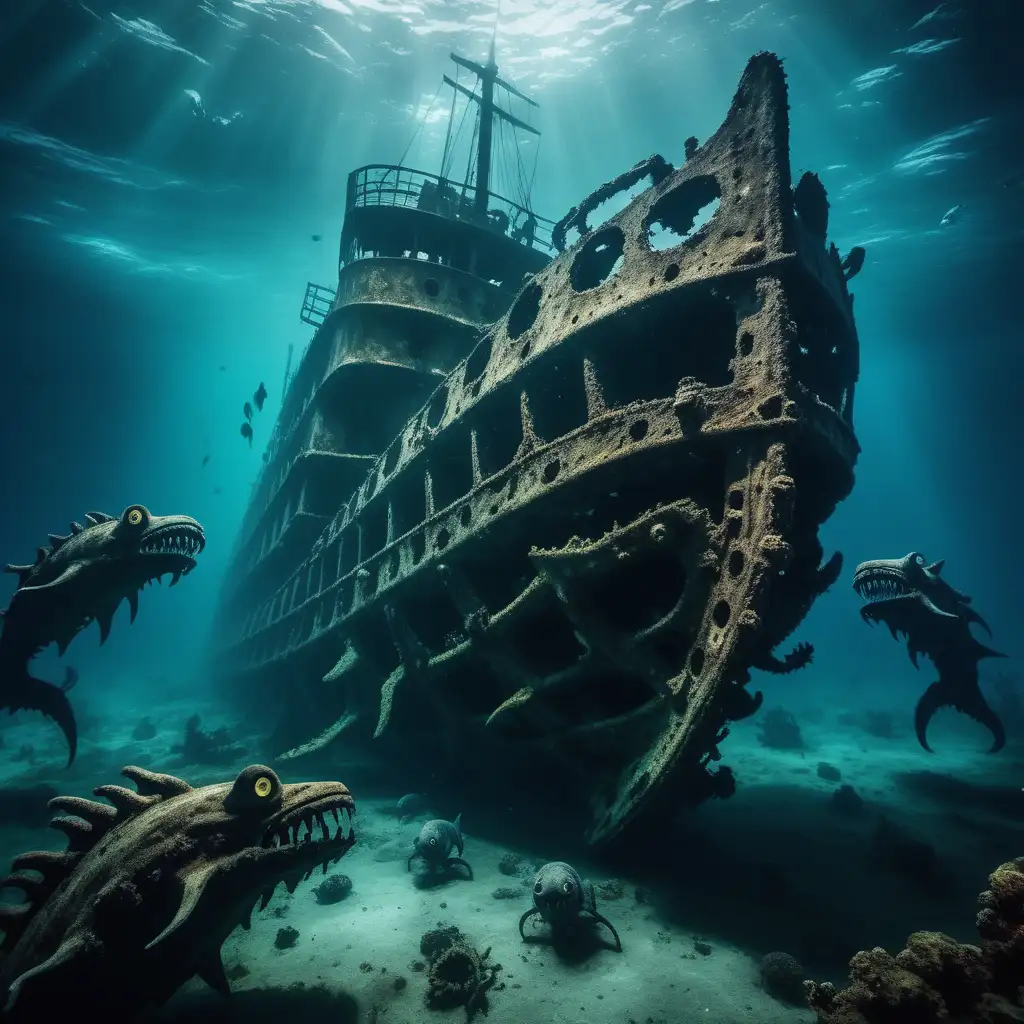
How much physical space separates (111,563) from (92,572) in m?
0.26

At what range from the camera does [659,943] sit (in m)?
4.08

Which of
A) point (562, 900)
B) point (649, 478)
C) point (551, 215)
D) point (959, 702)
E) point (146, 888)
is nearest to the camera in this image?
point (146, 888)

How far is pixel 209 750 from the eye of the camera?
12.4m

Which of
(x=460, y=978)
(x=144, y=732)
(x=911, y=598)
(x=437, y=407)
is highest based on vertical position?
(x=437, y=407)

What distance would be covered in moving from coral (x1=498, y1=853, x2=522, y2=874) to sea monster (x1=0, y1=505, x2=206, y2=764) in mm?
5336

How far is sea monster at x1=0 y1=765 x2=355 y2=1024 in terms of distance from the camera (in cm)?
270

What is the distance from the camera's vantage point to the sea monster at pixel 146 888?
2697mm

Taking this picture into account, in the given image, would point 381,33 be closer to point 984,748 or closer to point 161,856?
point 161,856

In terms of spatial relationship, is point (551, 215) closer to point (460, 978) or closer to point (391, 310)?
point (391, 310)

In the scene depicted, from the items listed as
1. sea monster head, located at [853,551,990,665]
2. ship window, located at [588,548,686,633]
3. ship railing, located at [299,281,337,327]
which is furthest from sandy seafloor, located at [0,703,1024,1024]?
ship railing, located at [299,281,337,327]

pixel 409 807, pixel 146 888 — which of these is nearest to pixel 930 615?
pixel 409 807

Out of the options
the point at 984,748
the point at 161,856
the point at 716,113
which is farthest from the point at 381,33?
the point at 984,748

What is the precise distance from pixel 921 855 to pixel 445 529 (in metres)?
6.69

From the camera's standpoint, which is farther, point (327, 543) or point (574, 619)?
point (327, 543)
